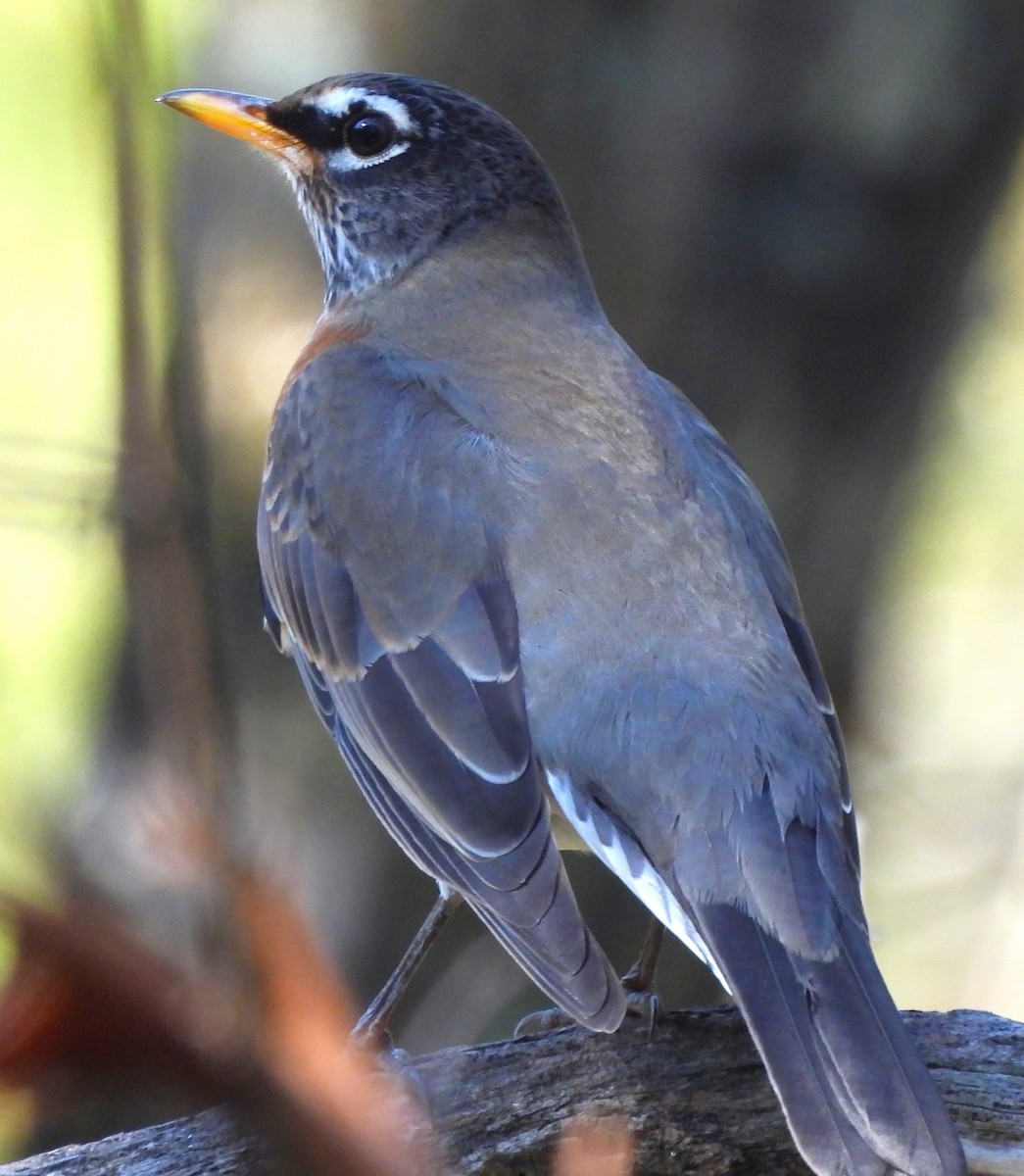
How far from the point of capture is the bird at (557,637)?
89.7 inches

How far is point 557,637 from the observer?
2732mm

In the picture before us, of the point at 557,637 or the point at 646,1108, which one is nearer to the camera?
the point at 646,1108

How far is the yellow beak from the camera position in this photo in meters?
3.60

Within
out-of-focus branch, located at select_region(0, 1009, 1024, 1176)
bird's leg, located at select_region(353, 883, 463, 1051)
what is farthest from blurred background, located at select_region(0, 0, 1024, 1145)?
out-of-focus branch, located at select_region(0, 1009, 1024, 1176)

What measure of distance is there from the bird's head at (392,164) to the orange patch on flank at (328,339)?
0.21m

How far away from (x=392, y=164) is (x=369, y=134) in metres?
0.09

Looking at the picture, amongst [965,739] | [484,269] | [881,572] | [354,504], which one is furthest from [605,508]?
[965,739]

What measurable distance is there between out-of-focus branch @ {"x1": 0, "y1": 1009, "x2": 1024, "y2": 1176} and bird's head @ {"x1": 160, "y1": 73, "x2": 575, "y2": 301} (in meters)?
2.08

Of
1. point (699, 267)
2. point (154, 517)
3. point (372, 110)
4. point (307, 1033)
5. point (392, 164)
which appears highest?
point (372, 110)

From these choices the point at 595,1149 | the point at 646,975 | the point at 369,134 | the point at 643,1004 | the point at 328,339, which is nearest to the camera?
the point at 595,1149

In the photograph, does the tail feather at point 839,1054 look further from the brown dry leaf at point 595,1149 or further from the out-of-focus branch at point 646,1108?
the out-of-focus branch at point 646,1108

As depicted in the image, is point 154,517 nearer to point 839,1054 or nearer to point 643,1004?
point 839,1054

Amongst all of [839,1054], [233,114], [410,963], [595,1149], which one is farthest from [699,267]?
[595,1149]

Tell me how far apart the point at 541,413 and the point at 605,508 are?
334 mm
